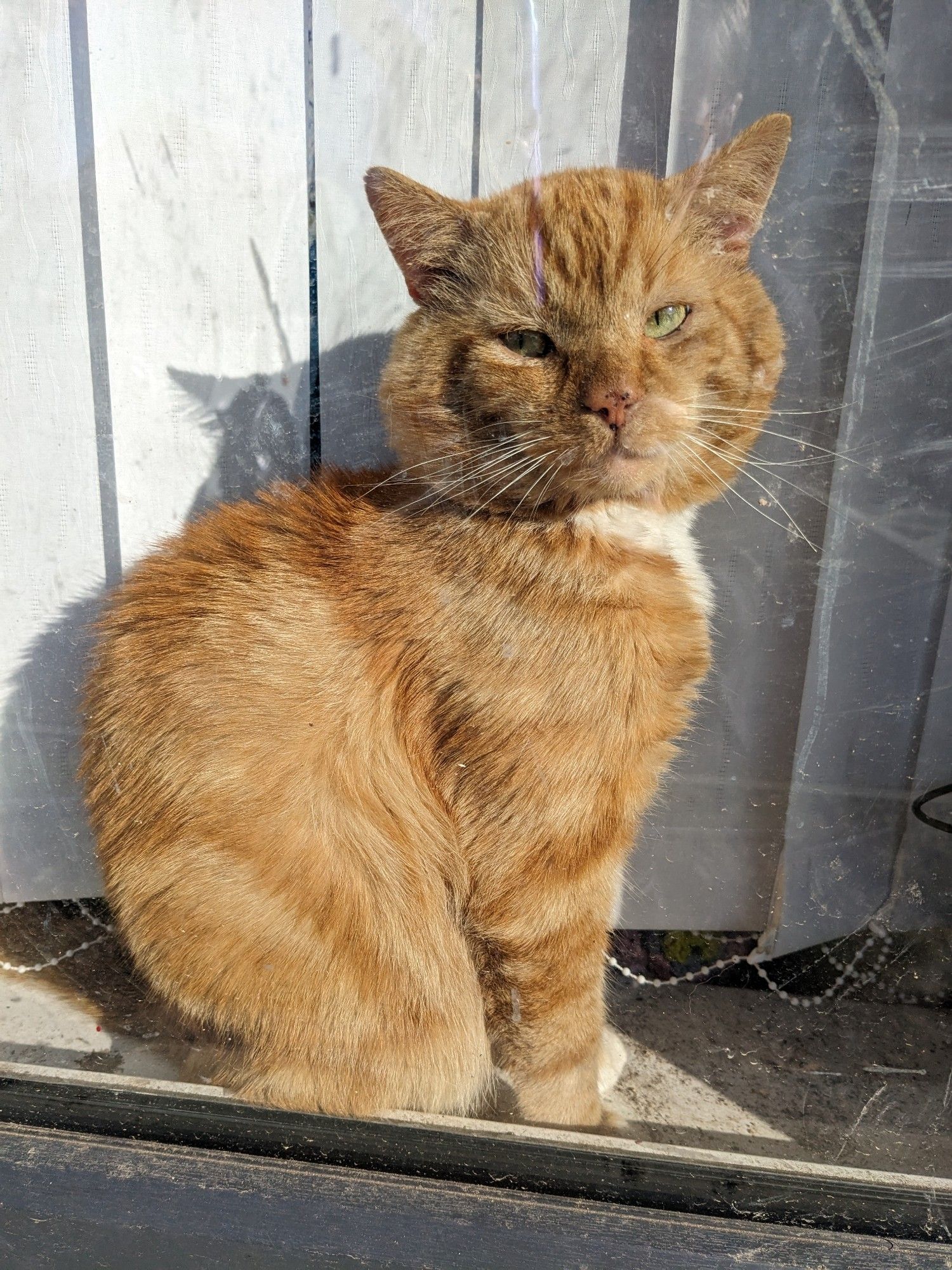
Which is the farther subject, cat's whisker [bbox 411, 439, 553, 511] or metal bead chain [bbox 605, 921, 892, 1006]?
metal bead chain [bbox 605, 921, 892, 1006]

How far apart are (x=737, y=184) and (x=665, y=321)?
147mm

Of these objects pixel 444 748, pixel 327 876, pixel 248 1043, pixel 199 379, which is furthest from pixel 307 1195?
pixel 199 379

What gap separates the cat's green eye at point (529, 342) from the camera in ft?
2.83

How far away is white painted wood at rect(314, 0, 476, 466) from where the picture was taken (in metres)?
0.90

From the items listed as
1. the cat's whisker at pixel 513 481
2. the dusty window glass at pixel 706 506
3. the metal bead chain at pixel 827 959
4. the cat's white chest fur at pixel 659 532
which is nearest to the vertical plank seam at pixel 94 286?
the dusty window glass at pixel 706 506

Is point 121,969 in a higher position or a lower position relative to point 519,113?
lower

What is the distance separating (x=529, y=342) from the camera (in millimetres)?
872

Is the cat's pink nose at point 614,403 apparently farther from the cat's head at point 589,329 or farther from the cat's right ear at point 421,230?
the cat's right ear at point 421,230

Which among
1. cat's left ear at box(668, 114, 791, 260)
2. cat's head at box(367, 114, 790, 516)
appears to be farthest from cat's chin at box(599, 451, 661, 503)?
cat's left ear at box(668, 114, 791, 260)

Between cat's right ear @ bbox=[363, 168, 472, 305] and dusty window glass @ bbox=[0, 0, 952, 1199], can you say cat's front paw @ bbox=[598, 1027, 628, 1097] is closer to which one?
dusty window glass @ bbox=[0, 0, 952, 1199]

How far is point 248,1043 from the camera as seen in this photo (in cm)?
99

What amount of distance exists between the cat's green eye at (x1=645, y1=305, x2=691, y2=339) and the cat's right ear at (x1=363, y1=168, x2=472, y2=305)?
0.21 metres

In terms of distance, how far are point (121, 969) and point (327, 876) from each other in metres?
0.39

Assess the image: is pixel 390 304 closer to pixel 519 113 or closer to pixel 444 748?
pixel 519 113
